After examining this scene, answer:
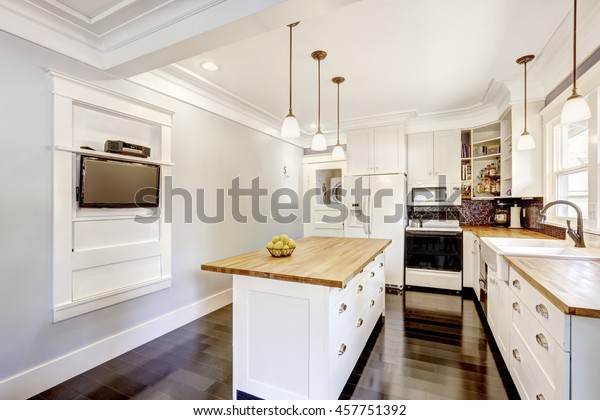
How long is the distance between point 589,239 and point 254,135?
3.71 m

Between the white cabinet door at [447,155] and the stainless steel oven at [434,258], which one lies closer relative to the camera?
the stainless steel oven at [434,258]

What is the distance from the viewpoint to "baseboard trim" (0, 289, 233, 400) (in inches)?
70.3

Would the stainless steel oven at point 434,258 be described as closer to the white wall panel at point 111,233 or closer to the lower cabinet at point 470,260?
the lower cabinet at point 470,260

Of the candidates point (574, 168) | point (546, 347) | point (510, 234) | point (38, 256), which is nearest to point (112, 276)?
point (38, 256)

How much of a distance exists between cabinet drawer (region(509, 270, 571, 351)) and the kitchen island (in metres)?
0.89

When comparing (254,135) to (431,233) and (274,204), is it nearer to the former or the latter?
(274,204)

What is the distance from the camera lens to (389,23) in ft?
6.82

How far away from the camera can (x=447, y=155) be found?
4.23 meters

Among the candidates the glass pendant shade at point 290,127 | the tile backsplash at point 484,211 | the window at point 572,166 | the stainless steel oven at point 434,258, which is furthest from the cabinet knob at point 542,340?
the tile backsplash at point 484,211

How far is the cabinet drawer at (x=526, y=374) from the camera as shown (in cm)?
130

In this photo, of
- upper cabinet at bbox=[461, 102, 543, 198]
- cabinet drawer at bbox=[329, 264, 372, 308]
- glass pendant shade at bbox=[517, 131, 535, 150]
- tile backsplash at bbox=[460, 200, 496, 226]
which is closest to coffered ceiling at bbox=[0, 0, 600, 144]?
upper cabinet at bbox=[461, 102, 543, 198]

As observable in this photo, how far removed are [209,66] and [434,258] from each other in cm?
372

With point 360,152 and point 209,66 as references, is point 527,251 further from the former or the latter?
point 209,66

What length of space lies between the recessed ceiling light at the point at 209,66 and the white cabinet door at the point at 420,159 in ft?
10.2
